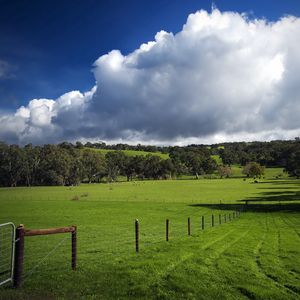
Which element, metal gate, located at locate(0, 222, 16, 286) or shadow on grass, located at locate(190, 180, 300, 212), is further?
shadow on grass, located at locate(190, 180, 300, 212)

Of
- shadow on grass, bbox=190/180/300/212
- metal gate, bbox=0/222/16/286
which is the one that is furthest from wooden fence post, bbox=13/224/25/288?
shadow on grass, bbox=190/180/300/212

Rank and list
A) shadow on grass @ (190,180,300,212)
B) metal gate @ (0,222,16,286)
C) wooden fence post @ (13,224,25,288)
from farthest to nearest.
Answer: shadow on grass @ (190,180,300,212) < metal gate @ (0,222,16,286) < wooden fence post @ (13,224,25,288)

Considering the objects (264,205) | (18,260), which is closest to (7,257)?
(18,260)

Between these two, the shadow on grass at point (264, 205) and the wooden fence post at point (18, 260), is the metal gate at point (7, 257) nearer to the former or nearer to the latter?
the wooden fence post at point (18, 260)

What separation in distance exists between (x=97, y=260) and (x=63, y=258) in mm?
2223

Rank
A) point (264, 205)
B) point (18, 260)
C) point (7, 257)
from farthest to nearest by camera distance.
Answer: point (264, 205), point (7, 257), point (18, 260)

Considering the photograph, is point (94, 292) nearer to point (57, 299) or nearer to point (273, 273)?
point (57, 299)

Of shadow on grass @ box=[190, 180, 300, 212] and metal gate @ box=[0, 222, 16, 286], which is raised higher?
metal gate @ box=[0, 222, 16, 286]

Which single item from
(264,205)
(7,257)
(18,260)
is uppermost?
(18,260)

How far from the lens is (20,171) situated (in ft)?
590

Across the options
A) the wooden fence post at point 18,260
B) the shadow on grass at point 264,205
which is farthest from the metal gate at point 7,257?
the shadow on grass at point 264,205

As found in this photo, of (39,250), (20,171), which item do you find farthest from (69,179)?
(39,250)

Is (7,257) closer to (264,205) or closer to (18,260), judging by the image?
(18,260)

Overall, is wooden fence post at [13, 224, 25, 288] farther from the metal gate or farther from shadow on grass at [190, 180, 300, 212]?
shadow on grass at [190, 180, 300, 212]
